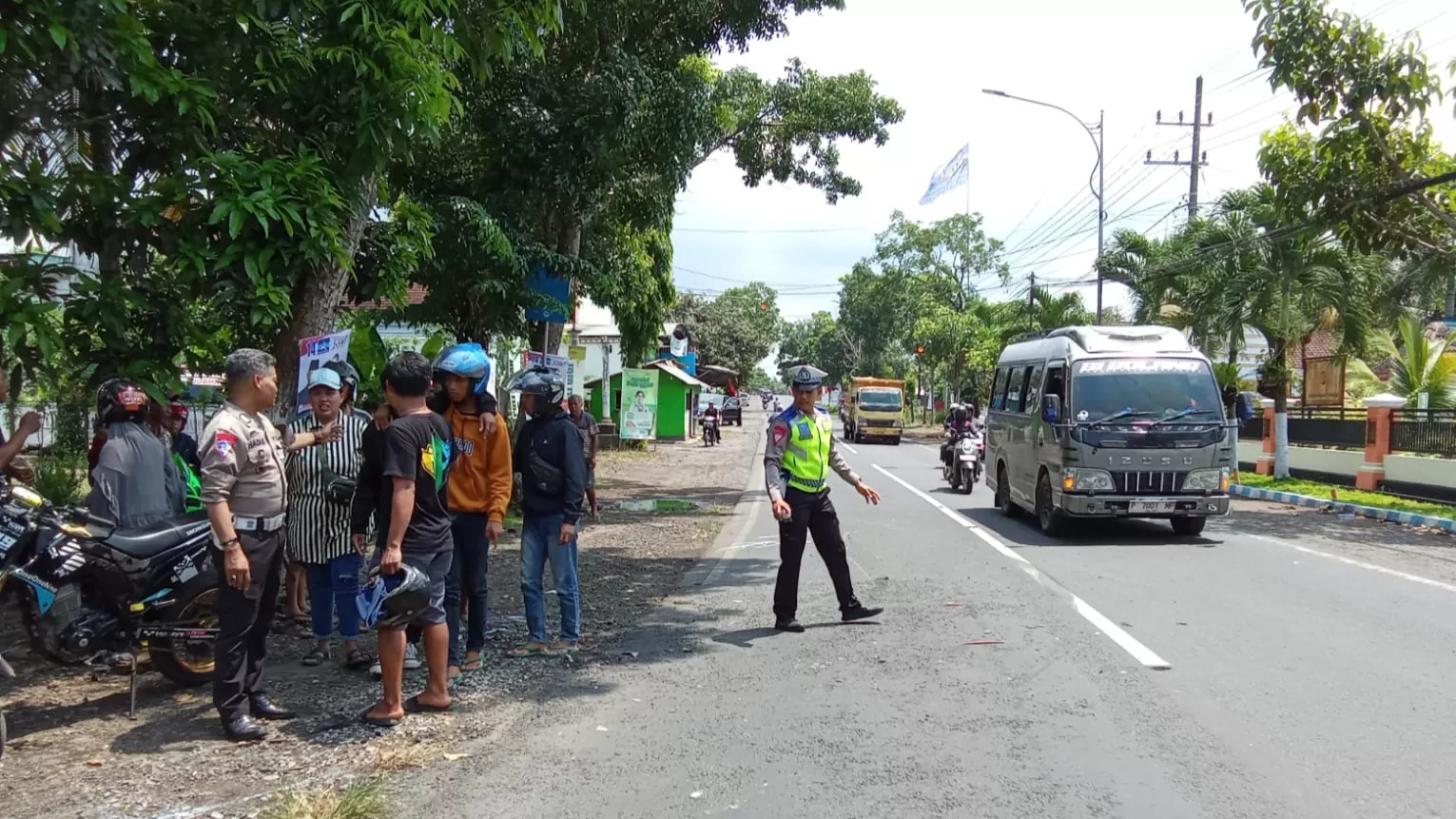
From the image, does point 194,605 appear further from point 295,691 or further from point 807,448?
point 807,448

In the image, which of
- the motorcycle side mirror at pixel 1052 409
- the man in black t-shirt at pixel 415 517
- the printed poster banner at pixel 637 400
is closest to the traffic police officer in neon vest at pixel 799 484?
the man in black t-shirt at pixel 415 517

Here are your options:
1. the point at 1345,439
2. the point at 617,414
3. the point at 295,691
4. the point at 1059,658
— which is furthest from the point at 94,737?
the point at 617,414

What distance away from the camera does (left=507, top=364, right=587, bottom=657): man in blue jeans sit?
249 inches

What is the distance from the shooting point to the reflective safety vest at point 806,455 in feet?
23.9

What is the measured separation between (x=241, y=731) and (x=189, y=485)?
2.61m

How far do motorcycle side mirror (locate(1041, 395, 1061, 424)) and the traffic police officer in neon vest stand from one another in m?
5.50

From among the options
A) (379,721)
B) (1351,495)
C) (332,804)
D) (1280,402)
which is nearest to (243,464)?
(379,721)

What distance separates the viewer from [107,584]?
5148mm

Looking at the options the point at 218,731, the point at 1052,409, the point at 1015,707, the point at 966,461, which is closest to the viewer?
the point at 218,731

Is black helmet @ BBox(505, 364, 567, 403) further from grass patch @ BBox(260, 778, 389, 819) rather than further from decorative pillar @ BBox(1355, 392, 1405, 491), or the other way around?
decorative pillar @ BBox(1355, 392, 1405, 491)

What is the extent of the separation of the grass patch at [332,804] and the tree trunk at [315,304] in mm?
3009

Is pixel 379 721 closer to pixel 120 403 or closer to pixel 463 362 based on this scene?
pixel 463 362

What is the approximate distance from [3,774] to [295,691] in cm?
143

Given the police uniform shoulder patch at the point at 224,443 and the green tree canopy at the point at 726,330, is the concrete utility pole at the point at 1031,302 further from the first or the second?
the police uniform shoulder patch at the point at 224,443
